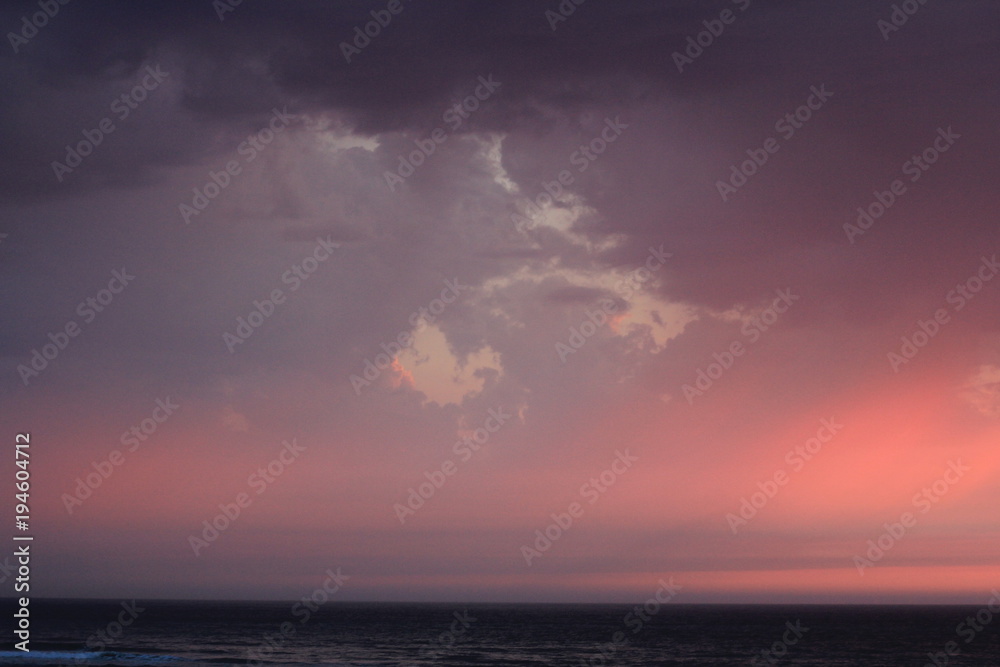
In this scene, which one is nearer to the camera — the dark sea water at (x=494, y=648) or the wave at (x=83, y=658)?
the wave at (x=83, y=658)

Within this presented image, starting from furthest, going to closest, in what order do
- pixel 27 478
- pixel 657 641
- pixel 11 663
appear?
pixel 657 641 < pixel 11 663 < pixel 27 478

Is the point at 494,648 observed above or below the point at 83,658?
above

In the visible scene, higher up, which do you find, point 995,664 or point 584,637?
point 995,664

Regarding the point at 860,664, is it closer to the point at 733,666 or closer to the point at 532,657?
the point at 733,666

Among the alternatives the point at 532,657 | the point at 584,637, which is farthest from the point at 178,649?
the point at 584,637

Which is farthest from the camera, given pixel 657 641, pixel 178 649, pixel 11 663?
pixel 657 641

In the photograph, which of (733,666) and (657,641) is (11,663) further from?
(657,641)

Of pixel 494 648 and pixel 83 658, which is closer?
pixel 83 658

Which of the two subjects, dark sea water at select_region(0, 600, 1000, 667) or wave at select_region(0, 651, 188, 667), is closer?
wave at select_region(0, 651, 188, 667)

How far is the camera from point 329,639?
274 feet

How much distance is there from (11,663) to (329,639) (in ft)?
111

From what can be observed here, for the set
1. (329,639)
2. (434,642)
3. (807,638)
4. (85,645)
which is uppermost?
(807,638)

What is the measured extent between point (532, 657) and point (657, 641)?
82.0 feet

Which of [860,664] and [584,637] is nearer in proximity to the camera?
[860,664]
